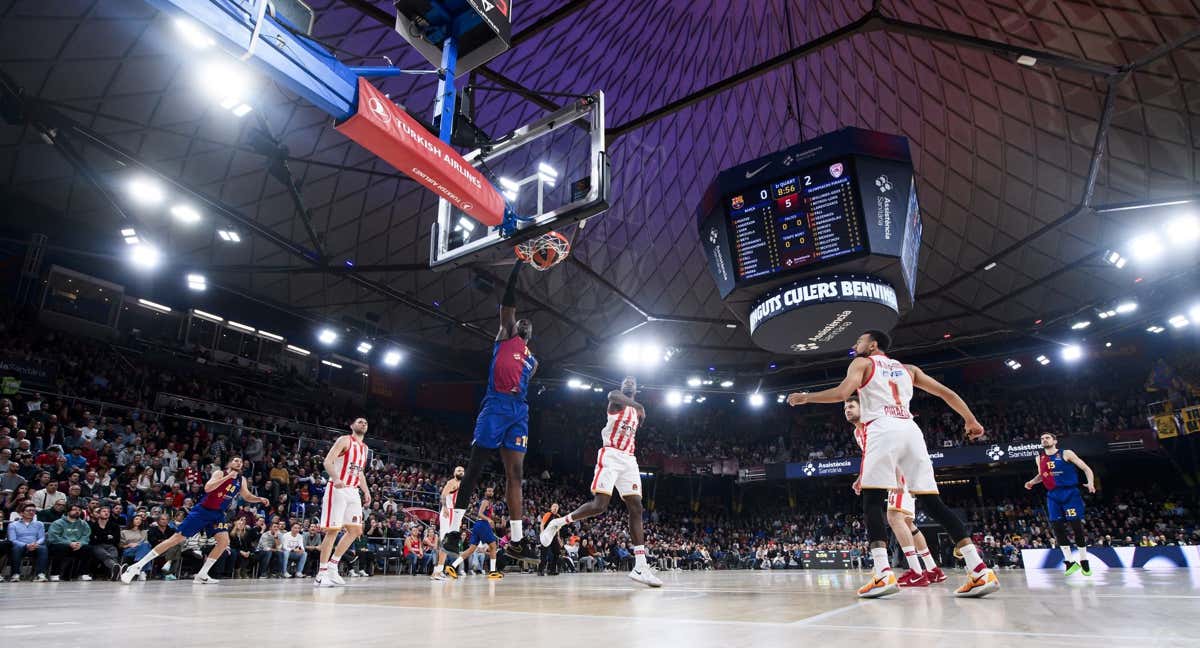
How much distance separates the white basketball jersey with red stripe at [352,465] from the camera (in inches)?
324

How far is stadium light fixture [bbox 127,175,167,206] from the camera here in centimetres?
1664

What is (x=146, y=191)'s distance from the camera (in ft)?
55.7

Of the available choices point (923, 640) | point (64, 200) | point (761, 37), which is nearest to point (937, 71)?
point (761, 37)

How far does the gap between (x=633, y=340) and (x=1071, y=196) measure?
53.5 ft

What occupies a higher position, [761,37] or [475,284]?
[761,37]

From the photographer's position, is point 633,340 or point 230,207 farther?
point 633,340

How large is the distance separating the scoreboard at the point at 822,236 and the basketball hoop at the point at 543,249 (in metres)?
4.65

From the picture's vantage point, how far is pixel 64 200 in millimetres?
17609

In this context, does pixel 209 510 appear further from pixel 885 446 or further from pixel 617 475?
pixel 885 446

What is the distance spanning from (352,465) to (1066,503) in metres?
10.5

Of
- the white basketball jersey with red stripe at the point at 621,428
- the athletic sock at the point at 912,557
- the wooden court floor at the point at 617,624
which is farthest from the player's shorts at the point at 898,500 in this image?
the white basketball jersey with red stripe at the point at 621,428

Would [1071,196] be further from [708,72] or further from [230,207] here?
[230,207]

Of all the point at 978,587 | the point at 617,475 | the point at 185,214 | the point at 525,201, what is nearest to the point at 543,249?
the point at 525,201

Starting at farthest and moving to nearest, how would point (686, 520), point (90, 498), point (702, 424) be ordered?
point (702, 424)
point (686, 520)
point (90, 498)
